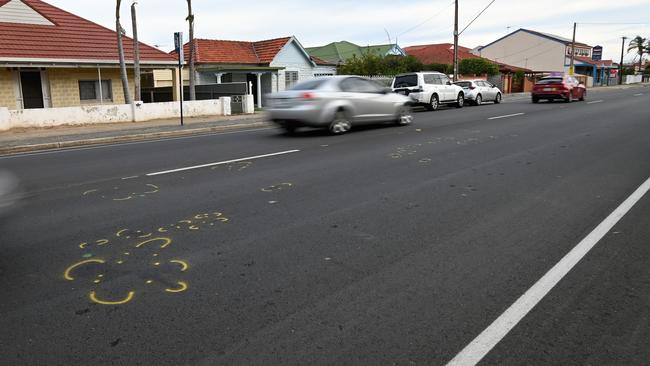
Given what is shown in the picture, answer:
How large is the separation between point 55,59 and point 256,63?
1625 centimetres

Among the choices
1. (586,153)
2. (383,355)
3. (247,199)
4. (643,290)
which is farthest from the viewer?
(586,153)

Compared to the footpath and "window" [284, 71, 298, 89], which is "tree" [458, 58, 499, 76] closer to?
"window" [284, 71, 298, 89]

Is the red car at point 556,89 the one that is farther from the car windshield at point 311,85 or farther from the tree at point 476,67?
the tree at point 476,67

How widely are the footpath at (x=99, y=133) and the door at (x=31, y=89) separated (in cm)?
647

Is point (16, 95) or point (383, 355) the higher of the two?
point (16, 95)

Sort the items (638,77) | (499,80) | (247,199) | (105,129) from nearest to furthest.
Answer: (247,199), (105,129), (499,80), (638,77)

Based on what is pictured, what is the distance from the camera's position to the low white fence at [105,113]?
16484 mm

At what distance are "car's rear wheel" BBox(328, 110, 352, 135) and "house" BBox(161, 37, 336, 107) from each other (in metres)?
19.5

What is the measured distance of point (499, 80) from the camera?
47156 millimetres

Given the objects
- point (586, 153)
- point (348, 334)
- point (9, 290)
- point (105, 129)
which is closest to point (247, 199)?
point (9, 290)

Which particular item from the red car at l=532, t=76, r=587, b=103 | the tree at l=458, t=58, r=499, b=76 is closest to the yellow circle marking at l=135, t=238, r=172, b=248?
the red car at l=532, t=76, r=587, b=103

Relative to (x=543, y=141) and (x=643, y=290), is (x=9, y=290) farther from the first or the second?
(x=543, y=141)

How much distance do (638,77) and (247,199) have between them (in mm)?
109247

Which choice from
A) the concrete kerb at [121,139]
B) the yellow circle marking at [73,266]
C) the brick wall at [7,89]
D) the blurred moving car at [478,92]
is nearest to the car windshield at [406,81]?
the blurred moving car at [478,92]
